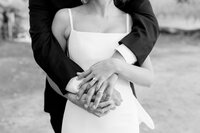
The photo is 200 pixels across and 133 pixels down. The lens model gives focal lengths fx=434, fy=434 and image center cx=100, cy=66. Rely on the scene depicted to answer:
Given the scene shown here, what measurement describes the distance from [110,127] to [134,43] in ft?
0.91

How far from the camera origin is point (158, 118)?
307 cm

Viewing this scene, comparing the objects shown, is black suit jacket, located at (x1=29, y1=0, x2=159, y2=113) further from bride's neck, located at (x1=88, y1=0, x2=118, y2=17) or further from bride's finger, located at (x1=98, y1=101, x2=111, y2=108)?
bride's finger, located at (x1=98, y1=101, x2=111, y2=108)

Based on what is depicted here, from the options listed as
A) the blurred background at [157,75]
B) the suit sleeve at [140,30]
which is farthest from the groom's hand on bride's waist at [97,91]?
the blurred background at [157,75]

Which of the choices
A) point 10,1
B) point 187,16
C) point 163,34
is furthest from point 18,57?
point 187,16

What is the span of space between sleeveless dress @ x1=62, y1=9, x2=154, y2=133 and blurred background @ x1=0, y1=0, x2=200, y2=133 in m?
1.47

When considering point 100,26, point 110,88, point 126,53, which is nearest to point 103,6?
point 100,26

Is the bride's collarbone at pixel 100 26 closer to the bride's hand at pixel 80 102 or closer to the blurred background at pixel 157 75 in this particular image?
Result: the bride's hand at pixel 80 102

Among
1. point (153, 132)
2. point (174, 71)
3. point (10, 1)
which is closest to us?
point (153, 132)

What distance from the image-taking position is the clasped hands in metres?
1.31

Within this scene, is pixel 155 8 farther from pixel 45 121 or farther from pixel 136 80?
pixel 136 80

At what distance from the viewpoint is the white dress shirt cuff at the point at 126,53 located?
136 centimetres

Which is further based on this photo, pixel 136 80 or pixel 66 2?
pixel 66 2

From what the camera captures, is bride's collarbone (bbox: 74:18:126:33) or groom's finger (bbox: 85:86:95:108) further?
bride's collarbone (bbox: 74:18:126:33)

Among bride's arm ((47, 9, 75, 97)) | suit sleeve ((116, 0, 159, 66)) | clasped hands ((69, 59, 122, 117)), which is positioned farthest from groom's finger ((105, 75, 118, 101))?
bride's arm ((47, 9, 75, 97))
